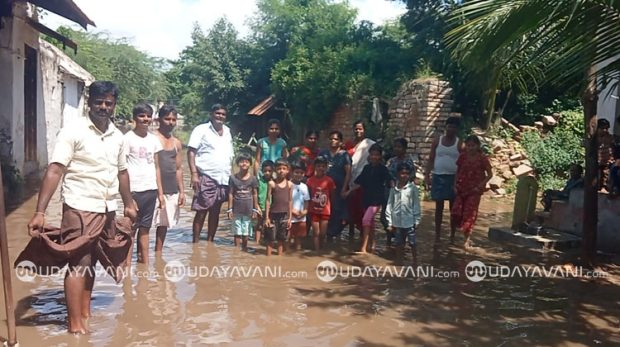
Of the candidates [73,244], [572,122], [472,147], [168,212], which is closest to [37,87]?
[168,212]

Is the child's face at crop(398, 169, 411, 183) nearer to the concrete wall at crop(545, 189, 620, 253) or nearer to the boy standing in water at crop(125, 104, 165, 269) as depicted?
the concrete wall at crop(545, 189, 620, 253)

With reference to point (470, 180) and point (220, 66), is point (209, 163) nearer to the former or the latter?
point (470, 180)

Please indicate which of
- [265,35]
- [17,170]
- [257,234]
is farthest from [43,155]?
[265,35]

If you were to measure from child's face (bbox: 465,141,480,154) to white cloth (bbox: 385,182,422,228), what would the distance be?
97 centimetres

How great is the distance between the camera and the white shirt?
6.65 meters

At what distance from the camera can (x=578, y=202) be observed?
7.54 m

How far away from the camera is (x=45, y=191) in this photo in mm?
3783

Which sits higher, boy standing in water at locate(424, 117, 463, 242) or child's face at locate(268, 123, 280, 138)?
child's face at locate(268, 123, 280, 138)

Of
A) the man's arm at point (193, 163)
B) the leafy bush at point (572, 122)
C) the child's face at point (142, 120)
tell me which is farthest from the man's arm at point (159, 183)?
the leafy bush at point (572, 122)

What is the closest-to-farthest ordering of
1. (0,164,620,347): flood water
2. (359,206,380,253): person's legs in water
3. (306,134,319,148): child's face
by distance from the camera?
(0,164,620,347): flood water, (359,206,380,253): person's legs in water, (306,134,319,148): child's face

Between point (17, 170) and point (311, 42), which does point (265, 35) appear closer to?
point (311, 42)

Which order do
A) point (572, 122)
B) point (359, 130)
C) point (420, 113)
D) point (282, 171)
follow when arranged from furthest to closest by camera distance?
point (420, 113) < point (572, 122) < point (359, 130) < point (282, 171)

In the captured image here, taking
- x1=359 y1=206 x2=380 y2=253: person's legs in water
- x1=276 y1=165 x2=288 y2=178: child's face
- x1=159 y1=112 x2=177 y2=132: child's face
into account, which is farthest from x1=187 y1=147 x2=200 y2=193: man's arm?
x1=359 y1=206 x2=380 y2=253: person's legs in water

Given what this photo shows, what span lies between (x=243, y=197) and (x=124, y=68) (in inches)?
1353
